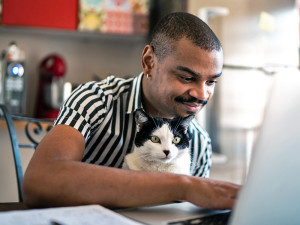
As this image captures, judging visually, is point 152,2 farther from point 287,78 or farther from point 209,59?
point 287,78

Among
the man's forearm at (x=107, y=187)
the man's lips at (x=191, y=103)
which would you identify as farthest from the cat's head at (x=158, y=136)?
the man's forearm at (x=107, y=187)

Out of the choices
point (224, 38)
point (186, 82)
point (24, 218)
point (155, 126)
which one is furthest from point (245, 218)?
point (224, 38)

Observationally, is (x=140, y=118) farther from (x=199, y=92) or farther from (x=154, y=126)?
(x=199, y=92)

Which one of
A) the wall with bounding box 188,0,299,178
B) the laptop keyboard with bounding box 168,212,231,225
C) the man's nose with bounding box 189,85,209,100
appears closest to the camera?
the laptop keyboard with bounding box 168,212,231,225

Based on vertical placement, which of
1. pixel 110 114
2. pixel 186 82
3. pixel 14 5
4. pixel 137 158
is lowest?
pixel 137 158

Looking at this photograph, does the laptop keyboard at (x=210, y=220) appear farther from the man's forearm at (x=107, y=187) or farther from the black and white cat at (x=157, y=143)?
the black and white cat at (x=157, y=143)

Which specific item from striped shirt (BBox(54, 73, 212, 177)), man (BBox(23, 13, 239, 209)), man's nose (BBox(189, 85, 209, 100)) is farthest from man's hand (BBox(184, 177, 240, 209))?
striped shirt (BBox(54, 73, 212, 177))

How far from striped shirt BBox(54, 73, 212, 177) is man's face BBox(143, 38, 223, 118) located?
0.49 feet

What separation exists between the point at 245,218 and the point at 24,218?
31 cm

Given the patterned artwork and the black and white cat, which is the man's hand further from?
the patterned artwork

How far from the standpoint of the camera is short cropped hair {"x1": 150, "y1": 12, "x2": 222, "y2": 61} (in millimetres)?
956

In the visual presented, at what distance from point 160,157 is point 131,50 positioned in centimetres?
193

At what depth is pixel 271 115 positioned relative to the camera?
53 cm

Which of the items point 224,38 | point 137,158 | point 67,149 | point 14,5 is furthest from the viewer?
point 224,38
